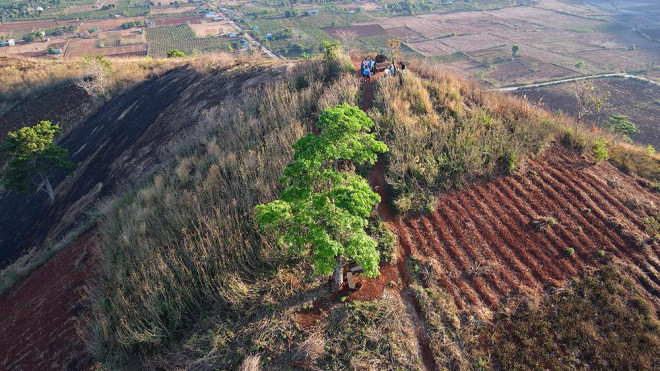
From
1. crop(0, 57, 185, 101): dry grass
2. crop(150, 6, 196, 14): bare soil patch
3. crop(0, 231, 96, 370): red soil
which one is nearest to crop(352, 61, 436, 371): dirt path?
crop(0, 231, 96, 370): red soil

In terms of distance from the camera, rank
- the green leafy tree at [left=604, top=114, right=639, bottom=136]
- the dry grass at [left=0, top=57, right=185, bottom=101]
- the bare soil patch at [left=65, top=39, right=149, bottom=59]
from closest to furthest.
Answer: the green leafy tree at [left=604, top=114, right=639, bottom=136]
the dry grass at [left=0, top=57, right=185, bottom=101]
the bare soil patch at [left=65, top=39, right=149, bottom=59]

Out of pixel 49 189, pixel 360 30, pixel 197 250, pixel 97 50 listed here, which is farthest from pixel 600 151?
pixel 97 50

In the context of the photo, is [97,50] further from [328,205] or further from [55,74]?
[328,205]

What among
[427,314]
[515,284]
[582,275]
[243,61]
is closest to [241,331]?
[427,314]

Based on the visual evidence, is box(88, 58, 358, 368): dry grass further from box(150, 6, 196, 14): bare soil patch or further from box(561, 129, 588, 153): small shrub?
box(150, 6, 196, 14): bare soil patch

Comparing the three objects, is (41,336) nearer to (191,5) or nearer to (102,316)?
(102,316)

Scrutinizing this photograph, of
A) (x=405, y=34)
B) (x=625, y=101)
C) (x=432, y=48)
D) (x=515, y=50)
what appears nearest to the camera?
(x=625, y=101)

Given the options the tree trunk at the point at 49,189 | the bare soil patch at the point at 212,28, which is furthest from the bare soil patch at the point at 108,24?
the tree trunk at the point at 49,189
